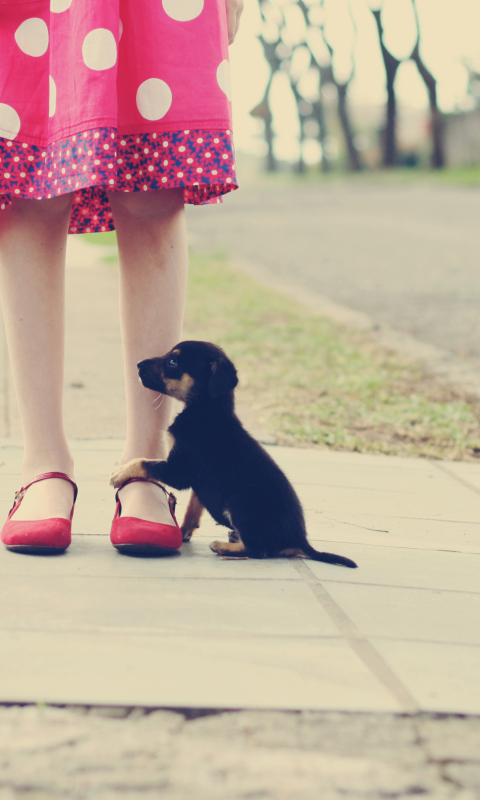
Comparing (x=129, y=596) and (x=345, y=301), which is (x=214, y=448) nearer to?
(x=129, y=596)

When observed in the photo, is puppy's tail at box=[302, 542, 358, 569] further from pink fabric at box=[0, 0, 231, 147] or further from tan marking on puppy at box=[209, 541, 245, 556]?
pink fabric at box=[0, 0, 231, 147]

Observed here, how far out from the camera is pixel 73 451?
2783mm

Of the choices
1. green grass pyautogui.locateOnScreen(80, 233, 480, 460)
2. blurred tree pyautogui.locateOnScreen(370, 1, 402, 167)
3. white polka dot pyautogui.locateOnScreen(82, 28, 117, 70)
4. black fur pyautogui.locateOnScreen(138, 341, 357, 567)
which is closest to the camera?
white polka dot pyautogui.locateOnScreen(82, 28, 117, 70)

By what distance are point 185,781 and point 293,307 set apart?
568 centimetres

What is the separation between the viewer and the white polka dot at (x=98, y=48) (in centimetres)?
173

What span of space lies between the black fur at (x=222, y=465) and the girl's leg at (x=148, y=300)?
5 centimetres

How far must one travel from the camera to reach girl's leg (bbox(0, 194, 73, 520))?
1.94 m

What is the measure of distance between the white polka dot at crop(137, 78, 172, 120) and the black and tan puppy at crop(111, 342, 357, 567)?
54 cm

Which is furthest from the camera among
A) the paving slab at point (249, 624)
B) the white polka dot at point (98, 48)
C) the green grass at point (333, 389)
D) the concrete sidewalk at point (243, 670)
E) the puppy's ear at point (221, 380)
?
the green grass at point (333, 389)

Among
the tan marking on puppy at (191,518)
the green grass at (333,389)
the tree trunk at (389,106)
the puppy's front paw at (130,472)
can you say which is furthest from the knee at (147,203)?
the tree trunk at (389,106)

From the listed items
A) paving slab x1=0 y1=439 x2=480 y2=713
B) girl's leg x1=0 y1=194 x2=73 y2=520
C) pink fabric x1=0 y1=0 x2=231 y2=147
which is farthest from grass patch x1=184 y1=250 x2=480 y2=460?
pink fabric x1=0 y1=0 x2=231 y2=147

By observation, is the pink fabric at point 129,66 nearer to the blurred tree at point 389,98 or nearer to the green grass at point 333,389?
the green grass at point 333,389

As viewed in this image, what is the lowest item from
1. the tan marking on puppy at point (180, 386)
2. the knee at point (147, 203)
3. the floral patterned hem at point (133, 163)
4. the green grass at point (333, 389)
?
the green grass at point (333, 389)

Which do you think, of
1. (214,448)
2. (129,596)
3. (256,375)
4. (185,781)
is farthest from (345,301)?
(185,781)
